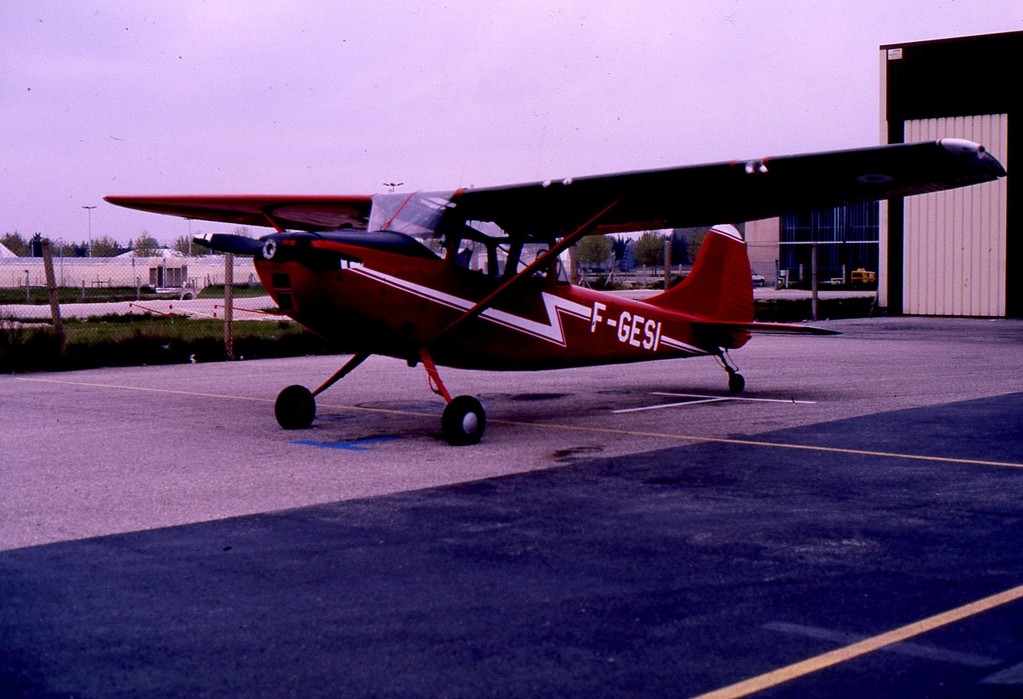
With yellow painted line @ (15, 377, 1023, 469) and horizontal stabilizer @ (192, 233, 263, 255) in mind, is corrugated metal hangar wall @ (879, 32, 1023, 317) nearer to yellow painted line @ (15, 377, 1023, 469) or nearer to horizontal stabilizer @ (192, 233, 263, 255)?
yellow painted line @ (15, 377, 1023, 469)

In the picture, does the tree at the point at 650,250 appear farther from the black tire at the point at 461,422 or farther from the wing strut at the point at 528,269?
the black tire at the point at 461,422

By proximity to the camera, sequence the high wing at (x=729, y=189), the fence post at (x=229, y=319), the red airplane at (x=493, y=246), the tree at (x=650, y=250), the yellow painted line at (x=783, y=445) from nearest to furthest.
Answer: the yellow painted line at (x=783, y=445) → the high wing at (x=729, y=189) → the red airplane at (x=493, y=246) → the fence post at (x=229, y=319) → the tree at (x=650, y=250)

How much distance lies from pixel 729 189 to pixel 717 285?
11.3 ft

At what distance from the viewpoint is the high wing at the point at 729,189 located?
944cm

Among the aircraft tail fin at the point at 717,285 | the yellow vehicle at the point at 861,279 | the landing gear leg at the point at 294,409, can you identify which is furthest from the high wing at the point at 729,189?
the yellow vehicle at the point at 861,279

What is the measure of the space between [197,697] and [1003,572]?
379 centimetres

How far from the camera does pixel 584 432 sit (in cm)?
1073

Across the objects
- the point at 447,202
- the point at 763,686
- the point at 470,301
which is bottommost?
the point at 763,686

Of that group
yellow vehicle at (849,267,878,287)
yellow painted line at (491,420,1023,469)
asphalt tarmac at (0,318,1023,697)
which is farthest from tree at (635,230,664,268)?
asphalt tarmac at (0,318,1023,697)

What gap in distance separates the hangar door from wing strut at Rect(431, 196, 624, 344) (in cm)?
2258

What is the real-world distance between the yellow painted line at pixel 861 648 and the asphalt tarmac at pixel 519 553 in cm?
1

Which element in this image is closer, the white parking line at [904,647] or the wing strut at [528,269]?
the white parking line at [904,647]

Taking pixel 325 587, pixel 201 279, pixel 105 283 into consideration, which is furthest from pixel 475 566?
pixel 105 283

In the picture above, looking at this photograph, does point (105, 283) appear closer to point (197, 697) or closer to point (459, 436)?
point (459, 436)
